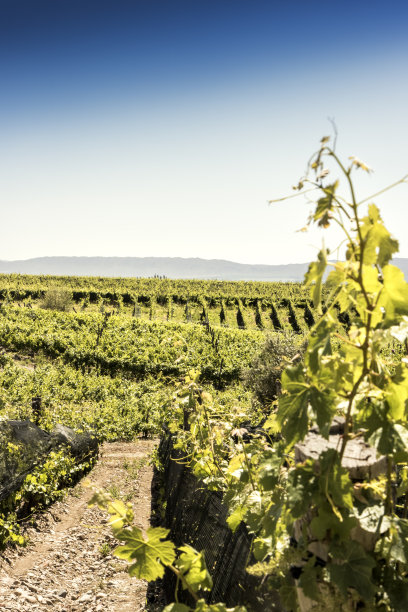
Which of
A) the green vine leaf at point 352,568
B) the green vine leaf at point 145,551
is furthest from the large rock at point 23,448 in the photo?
the green vine leaf at point 352,568

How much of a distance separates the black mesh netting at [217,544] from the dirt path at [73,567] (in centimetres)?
76

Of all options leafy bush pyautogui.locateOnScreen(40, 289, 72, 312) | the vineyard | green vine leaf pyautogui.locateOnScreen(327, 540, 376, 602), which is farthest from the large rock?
leafy bush pyautogui.locateOnScreen(40, 289, 72, 312)

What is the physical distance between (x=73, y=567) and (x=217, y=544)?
3.40 meters

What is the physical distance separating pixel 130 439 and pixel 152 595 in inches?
291

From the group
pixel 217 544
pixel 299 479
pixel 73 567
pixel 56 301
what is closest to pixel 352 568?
pixel 299 479

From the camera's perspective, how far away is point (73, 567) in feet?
17.0

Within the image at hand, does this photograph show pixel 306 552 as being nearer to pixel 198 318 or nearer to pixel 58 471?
pixel 58 471

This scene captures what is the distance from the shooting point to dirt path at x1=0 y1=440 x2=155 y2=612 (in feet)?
14.4

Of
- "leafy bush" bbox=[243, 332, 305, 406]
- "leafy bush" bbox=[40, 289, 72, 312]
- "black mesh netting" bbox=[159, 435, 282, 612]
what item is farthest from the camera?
"leafy bush" bbox=[40, 289, 72, 312]

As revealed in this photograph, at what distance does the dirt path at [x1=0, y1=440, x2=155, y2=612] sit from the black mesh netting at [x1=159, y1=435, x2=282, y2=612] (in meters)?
0.76

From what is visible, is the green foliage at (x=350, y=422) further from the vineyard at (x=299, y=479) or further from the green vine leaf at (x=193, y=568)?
the green vine leaf at (x=193, y=568)

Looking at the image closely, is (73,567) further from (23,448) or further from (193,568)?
(193,568)

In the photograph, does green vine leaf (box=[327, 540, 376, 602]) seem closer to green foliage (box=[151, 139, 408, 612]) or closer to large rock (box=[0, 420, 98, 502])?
green foliage (box=[151, 139, 408, 612])

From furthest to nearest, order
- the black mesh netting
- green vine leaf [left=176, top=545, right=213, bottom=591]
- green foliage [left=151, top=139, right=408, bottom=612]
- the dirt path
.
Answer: the dirt path, the black mesh netting, green vine leaf [left=176, top=545, right=213, bottom=591], green foliage [left=151, top=139, right=408, bottom=612]
